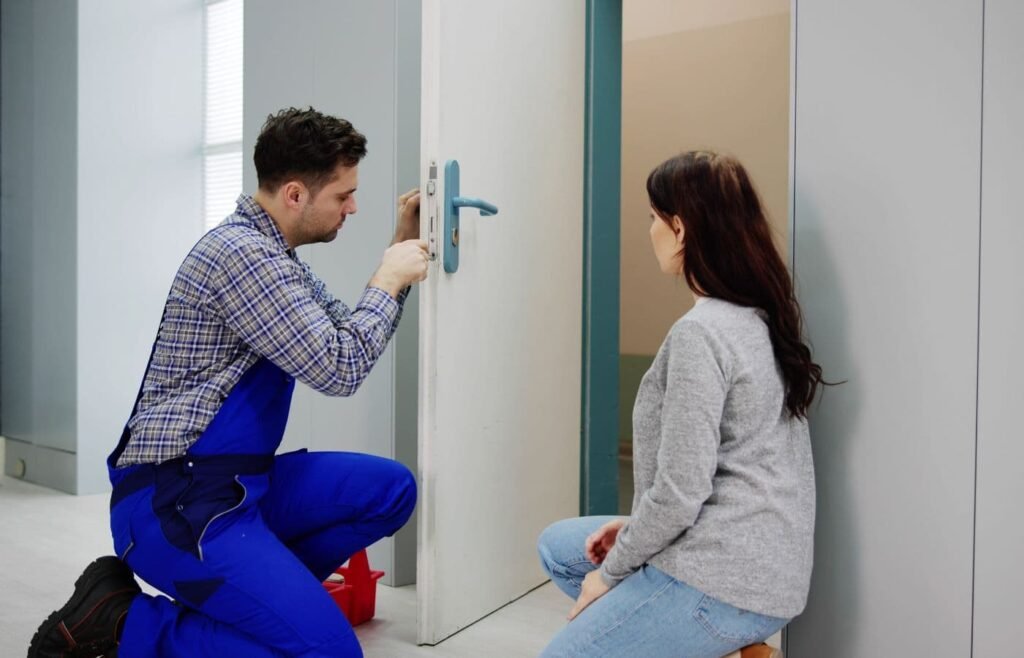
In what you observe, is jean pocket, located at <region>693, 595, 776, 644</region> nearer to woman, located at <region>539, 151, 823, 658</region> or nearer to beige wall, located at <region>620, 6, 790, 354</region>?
woman, located at <region>539, 151, 823, 658</region>

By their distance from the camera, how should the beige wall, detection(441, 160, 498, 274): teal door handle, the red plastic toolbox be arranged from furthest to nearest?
Answer: the beige wall < the red plastic toolbox < detection(441, 160, 498, 274): teal door handle

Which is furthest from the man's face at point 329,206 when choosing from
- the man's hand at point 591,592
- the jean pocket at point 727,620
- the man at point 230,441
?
the jean pocket at point 727,620

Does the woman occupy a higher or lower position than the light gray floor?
higher

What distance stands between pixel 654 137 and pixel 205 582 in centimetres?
360

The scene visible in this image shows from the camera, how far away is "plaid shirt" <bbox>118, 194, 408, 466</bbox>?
165 cm

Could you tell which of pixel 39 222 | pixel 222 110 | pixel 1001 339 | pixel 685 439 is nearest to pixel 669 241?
pixel 685 439

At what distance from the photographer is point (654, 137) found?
4.64 meters

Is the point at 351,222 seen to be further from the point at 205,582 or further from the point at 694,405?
the point at 694,405

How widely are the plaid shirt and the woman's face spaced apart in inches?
23.3

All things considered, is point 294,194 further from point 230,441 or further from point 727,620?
point 727,620

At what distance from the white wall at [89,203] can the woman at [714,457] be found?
3.18 m

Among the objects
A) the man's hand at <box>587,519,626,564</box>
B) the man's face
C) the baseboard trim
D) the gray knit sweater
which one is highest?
the man's face

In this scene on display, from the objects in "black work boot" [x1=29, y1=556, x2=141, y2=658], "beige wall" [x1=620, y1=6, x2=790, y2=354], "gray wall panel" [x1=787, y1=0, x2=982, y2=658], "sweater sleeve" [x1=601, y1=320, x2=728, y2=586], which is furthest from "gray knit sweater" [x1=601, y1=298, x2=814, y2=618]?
"beige wall" [x1=620, y1=6, x2=790, y2=354]

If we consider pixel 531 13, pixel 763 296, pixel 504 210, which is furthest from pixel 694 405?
pixel 531 13
